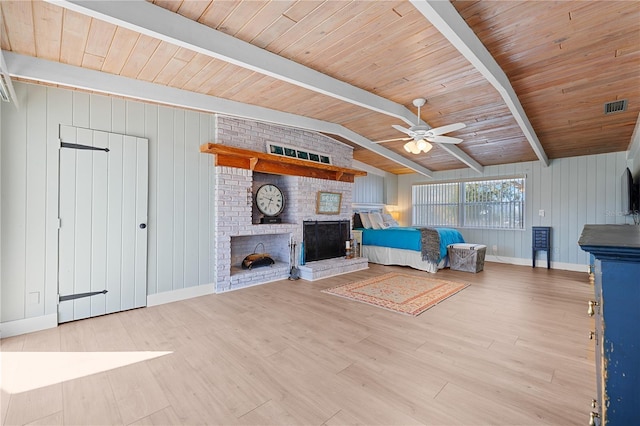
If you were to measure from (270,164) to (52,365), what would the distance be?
347 cm

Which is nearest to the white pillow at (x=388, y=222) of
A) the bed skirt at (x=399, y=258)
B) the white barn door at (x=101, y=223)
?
the bed skirt at (x=399, y=258)

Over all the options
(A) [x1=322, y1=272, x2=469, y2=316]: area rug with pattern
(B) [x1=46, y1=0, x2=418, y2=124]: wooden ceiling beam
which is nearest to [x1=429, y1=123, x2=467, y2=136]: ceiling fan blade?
(B) [x1=46, y1=0, x2=418, y2=124]: wooden ceiling beam

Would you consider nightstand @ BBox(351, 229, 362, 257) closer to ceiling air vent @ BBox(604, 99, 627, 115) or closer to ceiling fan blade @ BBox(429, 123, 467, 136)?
ceiling fan blade @ BBox(429, 123, 467, 136)

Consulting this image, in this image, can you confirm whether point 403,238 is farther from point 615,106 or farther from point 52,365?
point 52,365

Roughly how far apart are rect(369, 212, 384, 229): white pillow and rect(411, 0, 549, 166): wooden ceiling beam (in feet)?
12.9

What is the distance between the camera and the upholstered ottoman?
18.5 feet

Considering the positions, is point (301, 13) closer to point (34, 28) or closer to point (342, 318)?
point (34, 28)

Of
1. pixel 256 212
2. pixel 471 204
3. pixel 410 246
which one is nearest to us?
pixel 256 212

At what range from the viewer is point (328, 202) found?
5.84m

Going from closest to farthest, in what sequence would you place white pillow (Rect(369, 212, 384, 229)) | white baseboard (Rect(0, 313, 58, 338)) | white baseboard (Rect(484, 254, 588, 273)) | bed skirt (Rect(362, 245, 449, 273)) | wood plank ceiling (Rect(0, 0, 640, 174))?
wood plank ceiling (Rect(0, 0, 640, 174)) → white baseboard (Rect(0, 313, 58, 338)) → bed skirt (Rect(362, 245, 449, 273)) → white baseboard (Rect(484, 254, 588, 273)) → white pillow (Rect(369, 212, 384, 229))

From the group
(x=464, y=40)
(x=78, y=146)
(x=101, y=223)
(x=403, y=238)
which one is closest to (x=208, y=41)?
(x=78, y=146)

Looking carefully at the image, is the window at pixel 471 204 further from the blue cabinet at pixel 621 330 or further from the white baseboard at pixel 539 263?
the blue cabinet at pixel 621 330

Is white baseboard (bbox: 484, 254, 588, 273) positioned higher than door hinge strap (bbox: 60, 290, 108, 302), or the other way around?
door hinge strap (bbox: 60, 290, 108, 302)

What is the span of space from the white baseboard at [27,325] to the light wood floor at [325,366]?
0.10 meters
